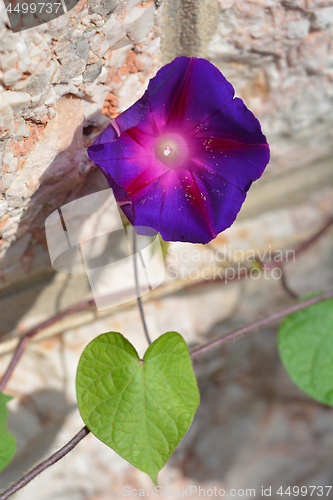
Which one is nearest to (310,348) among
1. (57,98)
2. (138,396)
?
(138,396)

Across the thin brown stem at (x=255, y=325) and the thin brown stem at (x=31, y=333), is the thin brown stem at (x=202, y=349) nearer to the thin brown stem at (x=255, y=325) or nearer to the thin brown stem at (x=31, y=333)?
the thin brown stem at (x=255, y=325)

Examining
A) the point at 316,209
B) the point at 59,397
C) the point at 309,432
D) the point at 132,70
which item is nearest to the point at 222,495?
the point at 309,432

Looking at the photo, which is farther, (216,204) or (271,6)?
(271,6)

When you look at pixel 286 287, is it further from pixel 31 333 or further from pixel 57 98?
pixel 57 98

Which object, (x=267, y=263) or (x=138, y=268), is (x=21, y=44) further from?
(x=267, y=263)

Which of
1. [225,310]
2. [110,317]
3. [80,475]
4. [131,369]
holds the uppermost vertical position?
[131,369]

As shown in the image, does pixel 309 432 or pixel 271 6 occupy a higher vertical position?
pixel 271 6

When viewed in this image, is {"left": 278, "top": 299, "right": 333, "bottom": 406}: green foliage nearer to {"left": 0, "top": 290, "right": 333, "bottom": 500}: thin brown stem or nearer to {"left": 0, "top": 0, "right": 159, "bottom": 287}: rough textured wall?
{"left": 0, "top": 290, "right": 333, "bottom": 500}: thin brown stem
